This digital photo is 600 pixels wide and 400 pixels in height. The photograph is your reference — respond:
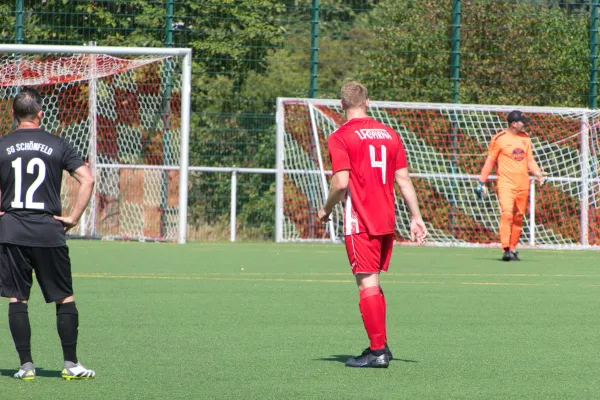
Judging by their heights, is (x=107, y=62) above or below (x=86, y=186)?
above

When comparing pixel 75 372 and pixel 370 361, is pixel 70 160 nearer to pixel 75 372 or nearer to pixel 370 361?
pixel 75 372

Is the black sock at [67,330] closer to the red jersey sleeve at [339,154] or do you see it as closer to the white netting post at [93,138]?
the red jersey sleeve at [339,154]

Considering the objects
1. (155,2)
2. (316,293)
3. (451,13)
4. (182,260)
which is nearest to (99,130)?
(155,2)

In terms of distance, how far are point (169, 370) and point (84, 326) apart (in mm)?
2166

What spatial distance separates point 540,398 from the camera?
6172mm

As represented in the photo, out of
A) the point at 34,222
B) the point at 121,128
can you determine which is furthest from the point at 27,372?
the point at 121,128

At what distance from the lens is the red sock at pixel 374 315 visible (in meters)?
7.29

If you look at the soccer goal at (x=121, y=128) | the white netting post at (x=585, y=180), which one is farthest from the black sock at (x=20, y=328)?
the white netting post at (x=585, y=180)

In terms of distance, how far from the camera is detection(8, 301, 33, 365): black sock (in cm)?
661

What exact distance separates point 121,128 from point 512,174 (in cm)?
727

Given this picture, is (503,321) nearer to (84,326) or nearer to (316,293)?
(316,293)

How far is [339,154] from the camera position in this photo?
7.39 m

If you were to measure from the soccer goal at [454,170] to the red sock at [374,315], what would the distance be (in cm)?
1319

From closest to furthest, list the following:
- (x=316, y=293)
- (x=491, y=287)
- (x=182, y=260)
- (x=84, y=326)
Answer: (x=84, y=326) < (x=316, y=293) < (x=491, y=287) < (x=182, y=260)
